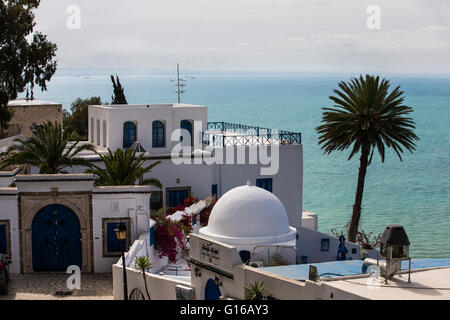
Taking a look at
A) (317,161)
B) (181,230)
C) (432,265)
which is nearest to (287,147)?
(181,230)

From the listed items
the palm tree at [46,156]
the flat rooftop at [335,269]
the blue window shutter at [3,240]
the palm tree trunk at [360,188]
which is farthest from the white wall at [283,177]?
the flat rooftop at [335,269]

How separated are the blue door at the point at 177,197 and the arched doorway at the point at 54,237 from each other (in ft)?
27.7

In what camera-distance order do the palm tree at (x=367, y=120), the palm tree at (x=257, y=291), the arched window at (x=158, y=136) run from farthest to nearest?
the arched window at (x=158, y=136) → the palm tree at (x=367, y=120) → the palm tree at (x=257, y=291)

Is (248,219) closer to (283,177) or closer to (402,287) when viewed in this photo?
(402,287)

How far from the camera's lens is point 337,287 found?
1499 cm

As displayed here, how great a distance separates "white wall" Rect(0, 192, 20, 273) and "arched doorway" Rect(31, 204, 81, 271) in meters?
0.54

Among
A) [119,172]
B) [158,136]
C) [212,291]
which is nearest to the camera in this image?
[212,291]

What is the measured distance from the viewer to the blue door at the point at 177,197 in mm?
32781

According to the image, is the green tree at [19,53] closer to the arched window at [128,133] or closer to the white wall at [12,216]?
the arched window at [128,133]

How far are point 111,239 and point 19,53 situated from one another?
19.4 meters

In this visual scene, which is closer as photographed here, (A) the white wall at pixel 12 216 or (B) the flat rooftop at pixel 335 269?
(B) the flat rooftop at pixel 335 269

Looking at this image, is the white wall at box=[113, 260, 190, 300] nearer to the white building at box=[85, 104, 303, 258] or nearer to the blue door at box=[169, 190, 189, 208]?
the white building at box=[85, 104, 303, 258]

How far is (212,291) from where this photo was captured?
19188mm

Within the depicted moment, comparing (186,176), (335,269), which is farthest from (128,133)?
(335,269)
